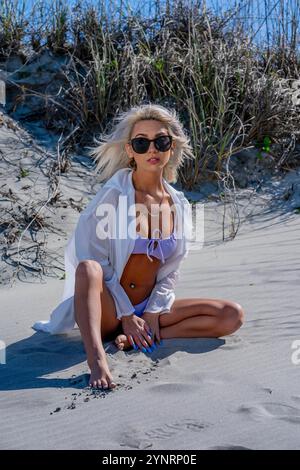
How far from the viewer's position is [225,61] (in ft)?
27.1

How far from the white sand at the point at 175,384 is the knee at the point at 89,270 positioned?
36cm

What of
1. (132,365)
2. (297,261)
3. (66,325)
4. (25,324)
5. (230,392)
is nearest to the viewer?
(230,392)

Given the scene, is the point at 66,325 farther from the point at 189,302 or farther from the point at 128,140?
the point at 128,140

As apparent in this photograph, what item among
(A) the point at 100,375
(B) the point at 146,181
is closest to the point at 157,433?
(A) the point at 100,375

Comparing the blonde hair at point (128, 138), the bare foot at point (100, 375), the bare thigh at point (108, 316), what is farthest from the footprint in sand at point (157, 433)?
the blonde hair at point (128, 138)

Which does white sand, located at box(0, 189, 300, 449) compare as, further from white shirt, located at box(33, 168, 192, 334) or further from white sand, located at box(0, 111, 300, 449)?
white shirt, located at box(33, 168, 192, 334)

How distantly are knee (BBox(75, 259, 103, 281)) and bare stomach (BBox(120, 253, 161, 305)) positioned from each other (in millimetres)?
280

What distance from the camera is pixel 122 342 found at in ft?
13.1

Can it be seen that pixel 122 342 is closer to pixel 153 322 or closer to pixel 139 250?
pixel 153 322

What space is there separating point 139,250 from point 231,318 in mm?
539

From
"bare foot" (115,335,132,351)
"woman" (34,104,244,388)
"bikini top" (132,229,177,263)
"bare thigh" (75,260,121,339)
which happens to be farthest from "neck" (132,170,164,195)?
"bare foot" (115,335,132,351)

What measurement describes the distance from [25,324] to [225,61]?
4395 millimetres

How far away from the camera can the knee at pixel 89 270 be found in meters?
3.85
